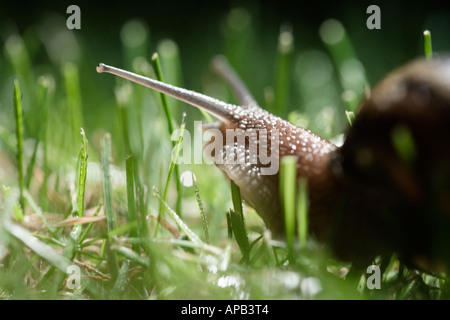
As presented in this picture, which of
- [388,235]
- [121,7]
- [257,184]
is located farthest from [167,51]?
[121,7]

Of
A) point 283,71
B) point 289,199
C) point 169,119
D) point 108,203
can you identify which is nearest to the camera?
point 289,199

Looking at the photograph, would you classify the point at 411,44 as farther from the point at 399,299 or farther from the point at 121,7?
the point at 399,299

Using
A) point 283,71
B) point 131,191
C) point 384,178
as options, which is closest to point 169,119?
point 131,191

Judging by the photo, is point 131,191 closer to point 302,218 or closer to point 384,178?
point 302,218

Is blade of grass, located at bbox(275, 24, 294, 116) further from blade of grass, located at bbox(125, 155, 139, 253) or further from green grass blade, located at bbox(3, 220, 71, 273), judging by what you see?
green grass blade, located at bbox(3, 220, 71, 273)

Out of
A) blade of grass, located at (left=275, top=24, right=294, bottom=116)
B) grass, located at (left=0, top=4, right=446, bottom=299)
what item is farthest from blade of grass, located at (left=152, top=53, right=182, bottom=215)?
blade of grass, located at (left=275, top=24, right=294, bottom=116)

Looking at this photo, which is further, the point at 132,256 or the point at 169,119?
the point at 169,119

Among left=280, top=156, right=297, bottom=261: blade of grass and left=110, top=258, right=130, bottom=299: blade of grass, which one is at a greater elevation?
left=280, top=156, right=297, bottom=261: blade of grass
